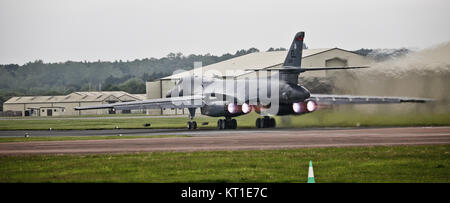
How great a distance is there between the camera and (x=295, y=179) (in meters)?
18.4

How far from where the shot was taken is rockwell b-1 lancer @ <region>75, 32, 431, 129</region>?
44.0 m

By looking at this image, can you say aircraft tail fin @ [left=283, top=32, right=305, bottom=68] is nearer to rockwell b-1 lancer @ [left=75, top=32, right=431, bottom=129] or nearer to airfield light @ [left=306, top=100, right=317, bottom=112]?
rockwell b-1 lancer @ [left=75, top=32, right=431, bottom=129]

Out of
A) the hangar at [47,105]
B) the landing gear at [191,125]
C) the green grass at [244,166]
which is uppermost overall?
the hangar at [47,105]

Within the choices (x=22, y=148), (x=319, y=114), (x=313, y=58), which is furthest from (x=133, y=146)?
(x=313, y=58)

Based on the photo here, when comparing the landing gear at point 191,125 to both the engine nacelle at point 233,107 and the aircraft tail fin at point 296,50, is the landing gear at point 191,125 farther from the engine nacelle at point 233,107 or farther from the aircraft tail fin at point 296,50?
the aircraft tail fin at point 296,50

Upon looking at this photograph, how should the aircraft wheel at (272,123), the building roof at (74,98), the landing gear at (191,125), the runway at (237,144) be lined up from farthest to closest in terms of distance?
the building roof at (74,98) < the landing gear at (191,125) < the aircraft wheel at (272,123) < the runway at (237,144)

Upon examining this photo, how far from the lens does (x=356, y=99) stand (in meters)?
44.8

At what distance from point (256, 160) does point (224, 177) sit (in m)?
4.15

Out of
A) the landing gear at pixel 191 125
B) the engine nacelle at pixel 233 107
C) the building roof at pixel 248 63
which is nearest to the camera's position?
the engine nacelle at pixel 233 107

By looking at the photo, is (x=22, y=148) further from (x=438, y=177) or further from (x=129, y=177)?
(x=438, y=177)

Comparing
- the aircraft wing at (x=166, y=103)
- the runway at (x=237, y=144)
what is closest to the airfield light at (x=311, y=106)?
the aircraft wing at (x=166, y=103)

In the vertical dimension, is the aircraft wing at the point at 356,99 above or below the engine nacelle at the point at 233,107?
above

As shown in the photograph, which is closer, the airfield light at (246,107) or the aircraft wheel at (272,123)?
the airfield light at (246,107)

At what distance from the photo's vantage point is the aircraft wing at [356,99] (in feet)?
142
